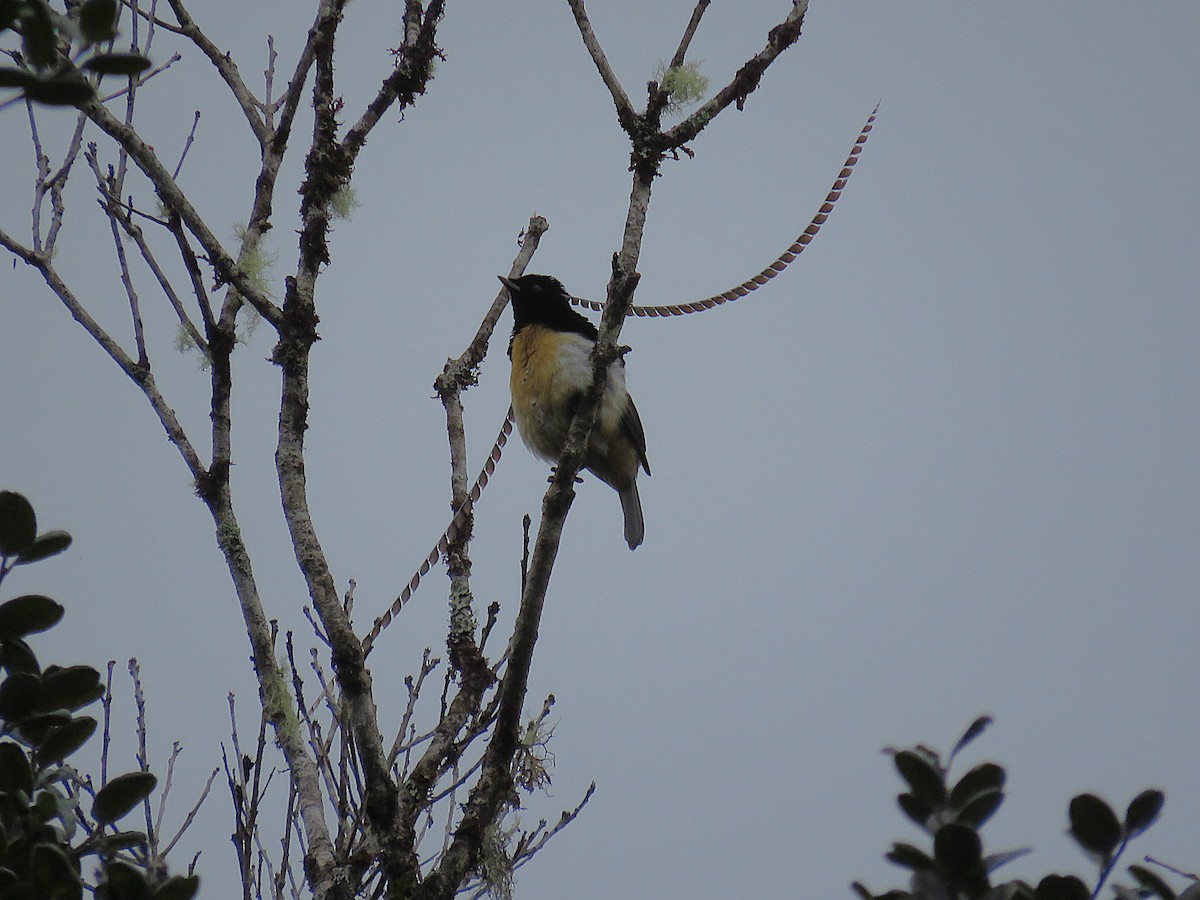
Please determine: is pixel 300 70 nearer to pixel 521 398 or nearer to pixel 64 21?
pixel 521 398

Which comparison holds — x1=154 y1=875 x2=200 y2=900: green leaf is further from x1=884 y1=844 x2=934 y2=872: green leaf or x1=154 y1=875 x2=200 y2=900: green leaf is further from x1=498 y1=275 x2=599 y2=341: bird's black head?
x1=498 y1=275 x2=599 y2=341: bird's black head

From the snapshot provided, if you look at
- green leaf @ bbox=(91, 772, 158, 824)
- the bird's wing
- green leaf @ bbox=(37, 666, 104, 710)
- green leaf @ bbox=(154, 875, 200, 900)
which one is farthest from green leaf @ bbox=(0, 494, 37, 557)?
the bird's wing

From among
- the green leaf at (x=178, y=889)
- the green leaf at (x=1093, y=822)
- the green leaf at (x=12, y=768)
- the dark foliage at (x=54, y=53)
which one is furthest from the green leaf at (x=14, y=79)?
the green leaf at (x=1093, y=822)

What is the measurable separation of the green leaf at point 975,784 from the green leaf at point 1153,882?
0.15m

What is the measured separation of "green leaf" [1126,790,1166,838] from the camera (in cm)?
115

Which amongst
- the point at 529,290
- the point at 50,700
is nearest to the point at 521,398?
the point at 529,290

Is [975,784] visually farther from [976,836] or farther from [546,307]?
[546,307]

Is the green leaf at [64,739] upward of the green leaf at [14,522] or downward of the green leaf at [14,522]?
downward

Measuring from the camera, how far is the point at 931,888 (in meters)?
1.17

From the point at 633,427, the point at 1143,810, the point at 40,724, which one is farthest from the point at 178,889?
the point at 633,427

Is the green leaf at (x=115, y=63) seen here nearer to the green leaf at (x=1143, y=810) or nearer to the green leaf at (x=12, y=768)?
the green leaf at (x=12, y=768)

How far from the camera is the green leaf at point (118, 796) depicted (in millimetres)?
1353

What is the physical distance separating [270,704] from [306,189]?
1652 millimetres

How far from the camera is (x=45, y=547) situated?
133 cm
